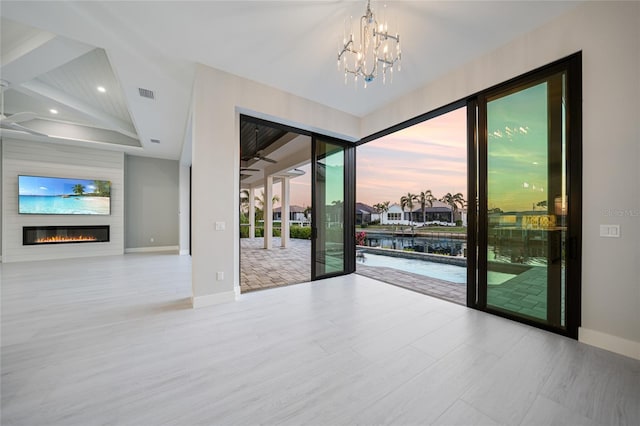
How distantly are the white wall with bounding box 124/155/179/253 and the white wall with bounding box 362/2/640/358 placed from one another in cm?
999

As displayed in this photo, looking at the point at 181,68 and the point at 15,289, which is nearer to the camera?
the point at 181,68

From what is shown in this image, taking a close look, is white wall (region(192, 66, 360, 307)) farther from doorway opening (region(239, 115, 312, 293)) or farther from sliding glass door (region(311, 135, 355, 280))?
sliding glass door (region(311, 135, 355, 280))

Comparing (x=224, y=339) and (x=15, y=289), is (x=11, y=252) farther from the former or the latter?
(x=224, y=339)

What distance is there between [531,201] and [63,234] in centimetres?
1056

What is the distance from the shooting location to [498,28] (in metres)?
2.50

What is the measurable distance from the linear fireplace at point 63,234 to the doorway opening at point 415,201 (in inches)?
309

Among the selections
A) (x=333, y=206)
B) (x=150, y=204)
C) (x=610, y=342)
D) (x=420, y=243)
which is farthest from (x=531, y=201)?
(x=150, y=204)

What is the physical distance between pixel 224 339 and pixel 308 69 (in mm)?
3420

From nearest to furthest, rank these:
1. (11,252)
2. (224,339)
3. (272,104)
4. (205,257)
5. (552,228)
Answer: (224,339) → (552,228) → (205,257) → (272,104) → (11,252)

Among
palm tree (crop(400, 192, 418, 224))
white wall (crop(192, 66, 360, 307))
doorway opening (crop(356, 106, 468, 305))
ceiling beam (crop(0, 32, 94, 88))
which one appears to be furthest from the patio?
palm tree (crop(400, 192, 418, 224))

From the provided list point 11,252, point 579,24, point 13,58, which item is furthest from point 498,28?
point 11,252

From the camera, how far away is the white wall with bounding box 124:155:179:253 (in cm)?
785

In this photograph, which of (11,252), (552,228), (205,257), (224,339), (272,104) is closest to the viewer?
(224,339)

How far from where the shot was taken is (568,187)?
2.33 metres
